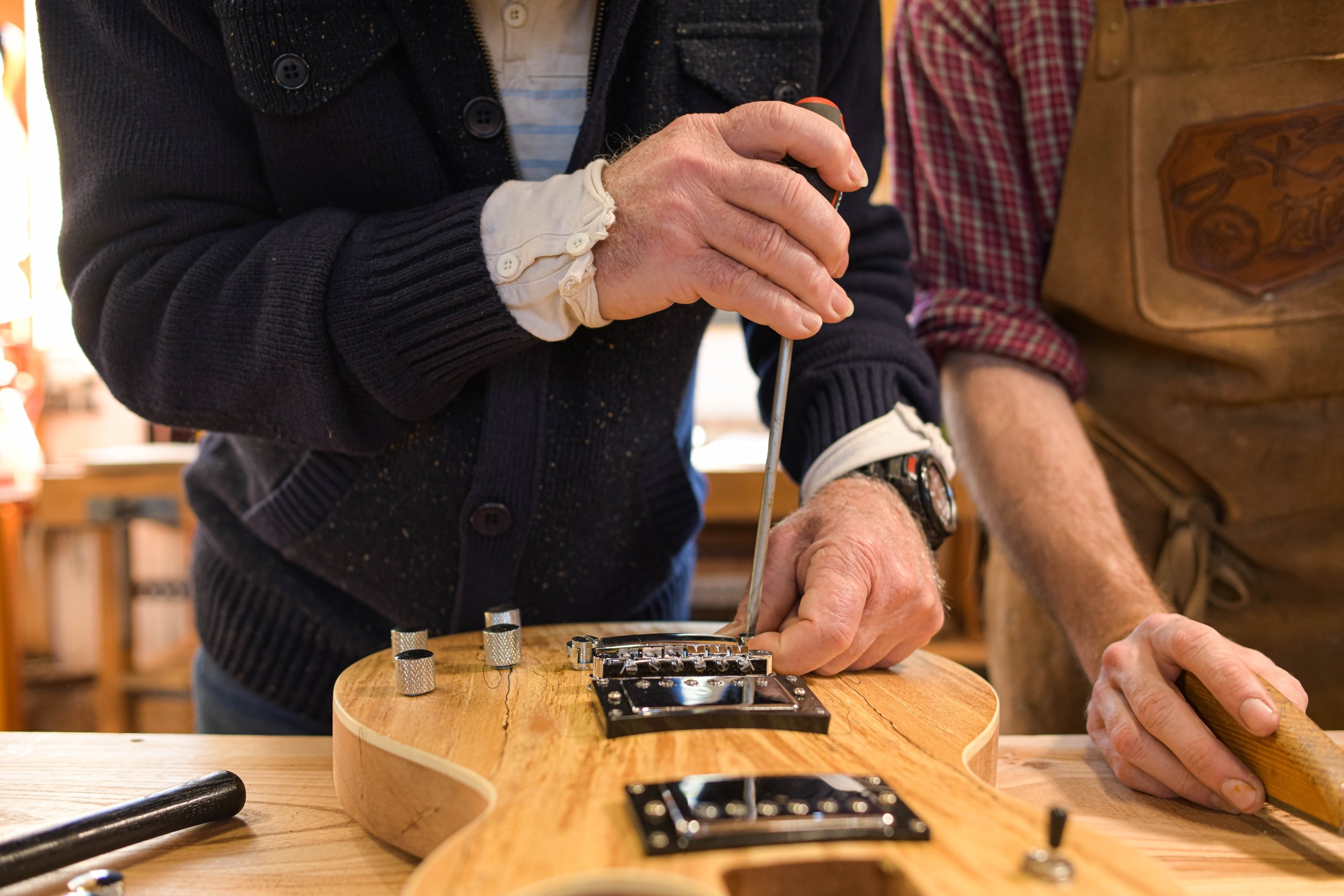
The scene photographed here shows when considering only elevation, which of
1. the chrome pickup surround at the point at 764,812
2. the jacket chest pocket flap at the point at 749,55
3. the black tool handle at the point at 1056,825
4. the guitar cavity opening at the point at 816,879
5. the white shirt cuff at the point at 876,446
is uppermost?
the jacket chest pocket flap at the point at 749,55

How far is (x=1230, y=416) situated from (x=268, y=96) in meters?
1.16

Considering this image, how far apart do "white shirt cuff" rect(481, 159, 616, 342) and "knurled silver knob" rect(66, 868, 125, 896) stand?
1.57 ft

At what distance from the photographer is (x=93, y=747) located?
84cm

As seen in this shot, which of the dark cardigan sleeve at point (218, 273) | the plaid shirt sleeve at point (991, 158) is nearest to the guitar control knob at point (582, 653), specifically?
the dark cardigan sleeve at point (218, 273)

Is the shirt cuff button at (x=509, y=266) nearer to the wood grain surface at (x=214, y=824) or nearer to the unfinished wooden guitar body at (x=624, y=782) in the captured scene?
the unfinished wooden guitar body at (x=624, y=782)

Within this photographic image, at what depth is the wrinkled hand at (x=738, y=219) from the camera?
73 centimetres

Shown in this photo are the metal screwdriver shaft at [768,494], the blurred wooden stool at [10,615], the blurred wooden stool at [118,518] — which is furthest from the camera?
the blurred wooden stool at [118,518]

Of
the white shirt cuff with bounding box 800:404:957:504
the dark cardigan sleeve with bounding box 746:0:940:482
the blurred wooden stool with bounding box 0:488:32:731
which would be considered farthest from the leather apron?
the blurred wooden stool with bounding box 0:488:32:731

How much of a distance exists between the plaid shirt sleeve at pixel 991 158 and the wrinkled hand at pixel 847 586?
1.31 ft

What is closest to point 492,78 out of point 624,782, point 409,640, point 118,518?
point 409,640

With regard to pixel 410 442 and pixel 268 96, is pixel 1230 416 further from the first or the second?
pixel 268 96

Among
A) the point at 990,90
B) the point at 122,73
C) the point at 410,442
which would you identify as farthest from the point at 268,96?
the point at 990,90

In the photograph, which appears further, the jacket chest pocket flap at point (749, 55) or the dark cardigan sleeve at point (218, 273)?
the jacket chest pocket flap at point (749, 55)

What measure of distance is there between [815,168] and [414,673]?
507 mm
